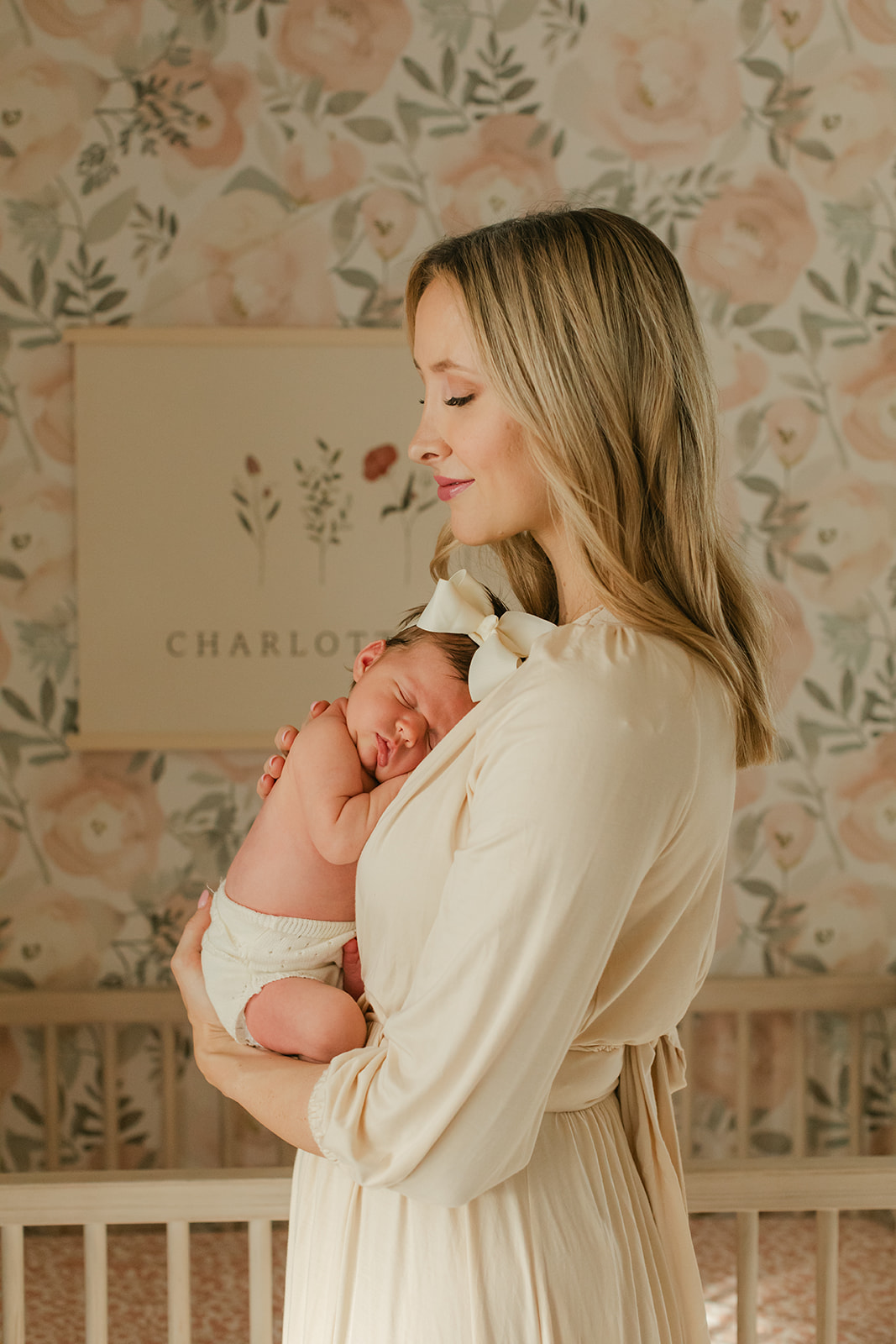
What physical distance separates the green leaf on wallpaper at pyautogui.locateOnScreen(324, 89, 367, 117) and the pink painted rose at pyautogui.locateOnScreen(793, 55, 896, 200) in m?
0.98

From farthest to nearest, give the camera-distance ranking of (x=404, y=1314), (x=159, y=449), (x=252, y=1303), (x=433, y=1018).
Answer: (x=159, y=449), (x=252, y=1303), (x=404, y=1314), (x=433, y=1018)

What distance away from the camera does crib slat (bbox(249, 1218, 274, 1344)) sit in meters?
1.24

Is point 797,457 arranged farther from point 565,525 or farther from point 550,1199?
point 550,1199

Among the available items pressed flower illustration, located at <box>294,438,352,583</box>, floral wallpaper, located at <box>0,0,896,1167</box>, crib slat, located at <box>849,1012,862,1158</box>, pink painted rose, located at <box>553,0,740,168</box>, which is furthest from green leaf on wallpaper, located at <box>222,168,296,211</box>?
crib slat, located at <box>849,1012,862,1158</box>

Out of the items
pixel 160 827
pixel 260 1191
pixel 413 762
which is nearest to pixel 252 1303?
pixel 260 1191

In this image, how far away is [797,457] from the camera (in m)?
2.47

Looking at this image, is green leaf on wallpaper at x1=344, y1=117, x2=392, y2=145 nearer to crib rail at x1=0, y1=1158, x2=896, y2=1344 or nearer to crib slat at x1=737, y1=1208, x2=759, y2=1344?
crib rail at x1=0, y1=1158, x2=896, y2=1344

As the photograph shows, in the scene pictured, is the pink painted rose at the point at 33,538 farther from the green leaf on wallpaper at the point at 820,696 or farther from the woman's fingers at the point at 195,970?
the green leaf on wallpaper at the point at 820,696

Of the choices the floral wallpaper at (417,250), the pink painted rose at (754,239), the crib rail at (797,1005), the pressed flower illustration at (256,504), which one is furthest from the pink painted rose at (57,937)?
the pink painted rose at (754,239)

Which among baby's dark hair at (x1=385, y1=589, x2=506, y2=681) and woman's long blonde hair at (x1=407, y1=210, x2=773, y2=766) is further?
baby's dark hair at (x1=385, y1=589, x2=506, y2=681)

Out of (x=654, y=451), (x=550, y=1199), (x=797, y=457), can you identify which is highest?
(x=797, y=457)

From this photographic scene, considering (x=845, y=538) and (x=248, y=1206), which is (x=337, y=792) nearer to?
(x=248, y=1206)

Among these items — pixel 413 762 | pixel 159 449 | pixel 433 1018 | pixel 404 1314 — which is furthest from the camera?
pixel 159 449

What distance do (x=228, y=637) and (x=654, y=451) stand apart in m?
1.66
